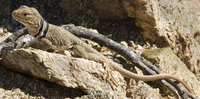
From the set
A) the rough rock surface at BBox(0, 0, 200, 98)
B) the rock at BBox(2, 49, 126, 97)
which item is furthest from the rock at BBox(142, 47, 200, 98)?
the rock at BBox(2, 49, 126, 97)

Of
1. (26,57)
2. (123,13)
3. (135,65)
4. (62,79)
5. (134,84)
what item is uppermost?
(123,13)

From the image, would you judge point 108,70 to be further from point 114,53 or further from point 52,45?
point 114,53

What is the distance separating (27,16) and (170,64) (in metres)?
3.58

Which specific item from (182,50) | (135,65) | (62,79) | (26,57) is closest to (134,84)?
(135,65)

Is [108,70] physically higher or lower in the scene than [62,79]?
higher

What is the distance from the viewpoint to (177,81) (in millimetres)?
5039

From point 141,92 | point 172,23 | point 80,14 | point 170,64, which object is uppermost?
point 172,23

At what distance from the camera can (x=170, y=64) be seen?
544 centimetres

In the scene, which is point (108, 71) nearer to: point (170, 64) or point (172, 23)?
point (170, 64)

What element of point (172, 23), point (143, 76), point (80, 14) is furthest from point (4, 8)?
point (172, 23)

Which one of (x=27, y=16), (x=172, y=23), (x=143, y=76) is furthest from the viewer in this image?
(x=172, y=23)

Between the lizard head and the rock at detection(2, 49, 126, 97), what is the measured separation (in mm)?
535

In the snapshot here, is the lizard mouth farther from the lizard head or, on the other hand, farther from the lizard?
the lizard

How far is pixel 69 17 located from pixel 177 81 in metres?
3.87
